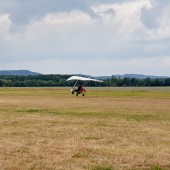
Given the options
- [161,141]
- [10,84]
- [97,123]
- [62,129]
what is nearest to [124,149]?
[161,141]

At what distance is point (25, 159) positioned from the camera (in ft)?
46.5

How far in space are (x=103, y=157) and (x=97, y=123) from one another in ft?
34.0

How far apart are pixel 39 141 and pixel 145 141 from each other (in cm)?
394

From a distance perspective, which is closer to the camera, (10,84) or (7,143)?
(7,143)

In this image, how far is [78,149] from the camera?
1608 cm

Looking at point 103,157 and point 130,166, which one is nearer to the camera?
point 130,166

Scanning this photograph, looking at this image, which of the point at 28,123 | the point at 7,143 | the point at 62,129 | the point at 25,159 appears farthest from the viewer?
the point at 28,123

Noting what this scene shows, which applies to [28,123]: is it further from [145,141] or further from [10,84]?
[10,84]

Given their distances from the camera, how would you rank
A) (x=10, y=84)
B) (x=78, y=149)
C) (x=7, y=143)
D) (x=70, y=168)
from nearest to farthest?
1. (x=70, y=168)
2. (x=78, y=149)
3. (x=7, y=143)
4. (x=10, y=84)

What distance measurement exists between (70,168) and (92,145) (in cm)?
411

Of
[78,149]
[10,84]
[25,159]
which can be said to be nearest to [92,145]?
[78,149]

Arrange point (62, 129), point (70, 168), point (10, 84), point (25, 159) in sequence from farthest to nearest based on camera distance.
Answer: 1. point (10, 84)
2. point (62, 129)
3. point (25, 159)
4. point (70, 168)

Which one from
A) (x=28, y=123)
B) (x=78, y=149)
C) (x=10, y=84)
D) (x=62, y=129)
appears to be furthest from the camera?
(x=10, y=84)

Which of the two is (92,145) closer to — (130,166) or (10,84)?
(130,166)
